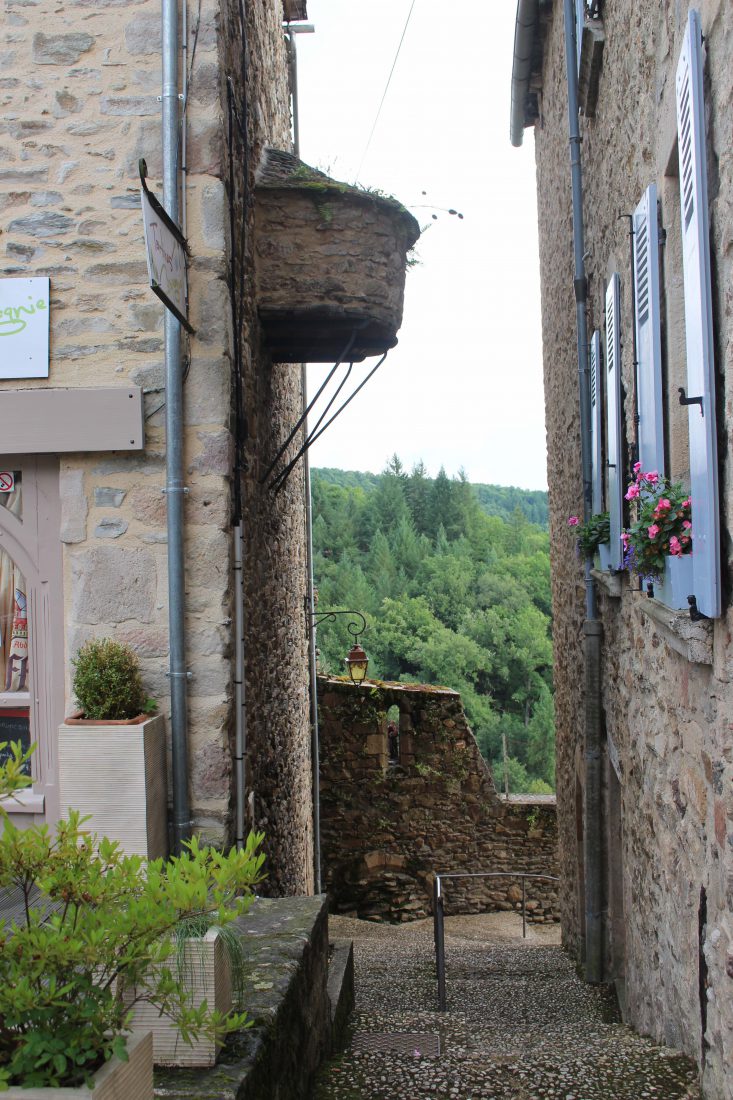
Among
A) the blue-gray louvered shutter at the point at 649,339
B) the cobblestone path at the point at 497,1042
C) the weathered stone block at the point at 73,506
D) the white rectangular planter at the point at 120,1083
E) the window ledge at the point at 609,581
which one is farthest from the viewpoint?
A: the window ledge at the point at 609,581

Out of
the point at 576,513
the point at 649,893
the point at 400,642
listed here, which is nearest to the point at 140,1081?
the point at 649,893

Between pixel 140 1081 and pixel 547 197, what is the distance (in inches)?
301

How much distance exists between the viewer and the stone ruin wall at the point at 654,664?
2.28 m

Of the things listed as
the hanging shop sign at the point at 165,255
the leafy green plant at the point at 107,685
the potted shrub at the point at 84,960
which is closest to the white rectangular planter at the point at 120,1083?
the potted shrub at the point at 84,960

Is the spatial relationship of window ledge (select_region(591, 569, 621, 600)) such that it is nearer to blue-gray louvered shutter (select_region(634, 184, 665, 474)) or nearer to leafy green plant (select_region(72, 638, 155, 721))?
blue-gray louvered shutter (select_region(634, 184, 665, 474))

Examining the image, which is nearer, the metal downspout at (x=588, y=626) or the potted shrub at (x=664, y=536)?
the potted shrub at (x=664, y=536)

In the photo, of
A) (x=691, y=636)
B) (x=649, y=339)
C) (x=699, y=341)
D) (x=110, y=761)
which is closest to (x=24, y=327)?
(x=110, y=761)

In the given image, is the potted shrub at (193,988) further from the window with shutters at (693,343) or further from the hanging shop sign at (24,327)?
the hanging shop sign at (24,327)

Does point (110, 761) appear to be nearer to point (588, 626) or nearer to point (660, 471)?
point (660, 471)

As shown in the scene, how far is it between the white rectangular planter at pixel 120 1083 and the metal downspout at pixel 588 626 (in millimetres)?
4360

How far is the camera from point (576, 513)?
6.59m

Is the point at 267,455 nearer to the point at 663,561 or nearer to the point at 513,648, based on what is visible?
the point at 663,561

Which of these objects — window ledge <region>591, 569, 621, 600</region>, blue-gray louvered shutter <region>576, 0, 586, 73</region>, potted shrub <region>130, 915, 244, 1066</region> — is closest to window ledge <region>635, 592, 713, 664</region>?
potted shrub <region>130, 915, 244, 1066</region>

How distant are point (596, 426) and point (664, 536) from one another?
2908 mm
